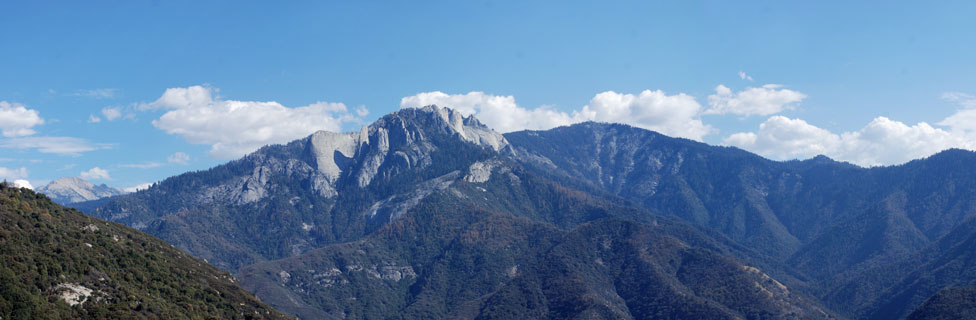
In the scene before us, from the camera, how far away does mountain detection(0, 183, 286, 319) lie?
120438mm

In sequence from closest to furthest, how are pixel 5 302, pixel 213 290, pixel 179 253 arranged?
pixel 5 302 → pixel 213 290 → pixel 179 253

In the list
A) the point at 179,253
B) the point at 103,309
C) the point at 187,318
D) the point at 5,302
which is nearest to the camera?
the point at 5,302

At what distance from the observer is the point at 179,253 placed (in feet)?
612

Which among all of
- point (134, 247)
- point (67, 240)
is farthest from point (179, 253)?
point (67, 240)

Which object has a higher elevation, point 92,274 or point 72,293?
point 92,274

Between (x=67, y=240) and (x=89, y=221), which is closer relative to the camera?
(x=67, y=240)

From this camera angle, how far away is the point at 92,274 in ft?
447

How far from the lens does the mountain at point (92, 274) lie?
395 feet

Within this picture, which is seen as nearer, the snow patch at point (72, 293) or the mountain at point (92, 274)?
the mountain at point (92, 274)

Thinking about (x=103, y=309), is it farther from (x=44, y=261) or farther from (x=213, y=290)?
(x=213, y=290)

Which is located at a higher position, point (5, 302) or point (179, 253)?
point (179, 253)

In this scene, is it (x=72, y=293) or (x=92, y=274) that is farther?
(x=92, y=274)

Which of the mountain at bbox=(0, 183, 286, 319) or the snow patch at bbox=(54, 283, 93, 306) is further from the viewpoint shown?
the snow patch at bbox=(54, 283, 93, 306)

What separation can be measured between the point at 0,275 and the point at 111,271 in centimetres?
2782
